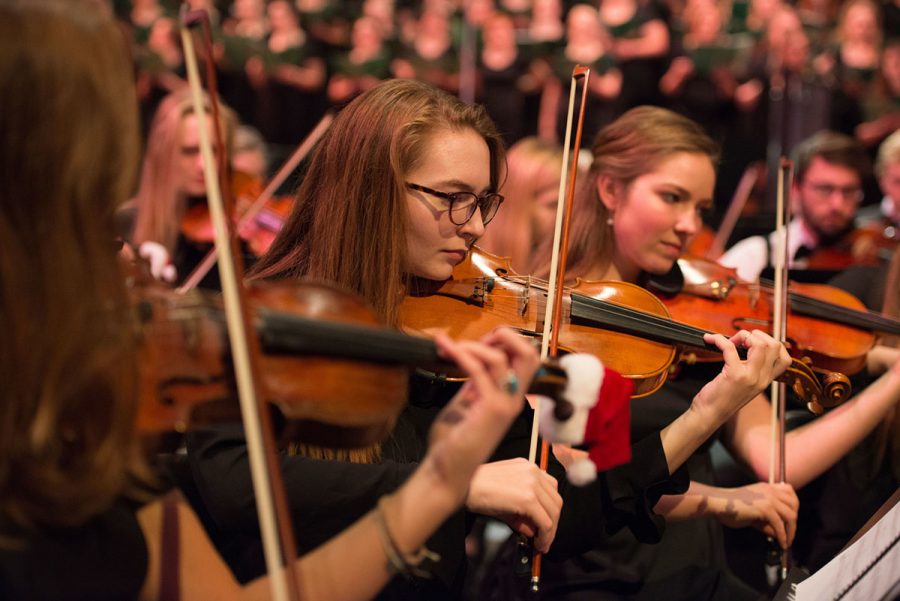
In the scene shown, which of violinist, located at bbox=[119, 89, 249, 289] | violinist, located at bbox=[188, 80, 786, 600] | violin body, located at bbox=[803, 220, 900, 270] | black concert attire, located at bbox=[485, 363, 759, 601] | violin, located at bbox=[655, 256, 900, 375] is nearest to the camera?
violinist, located at bbox=[188, 80, 786, 600]

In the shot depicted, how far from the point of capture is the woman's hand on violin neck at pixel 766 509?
1.74 meters

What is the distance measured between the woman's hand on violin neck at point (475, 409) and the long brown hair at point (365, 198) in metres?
0.45

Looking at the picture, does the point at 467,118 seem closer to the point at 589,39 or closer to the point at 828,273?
the point at 828,273

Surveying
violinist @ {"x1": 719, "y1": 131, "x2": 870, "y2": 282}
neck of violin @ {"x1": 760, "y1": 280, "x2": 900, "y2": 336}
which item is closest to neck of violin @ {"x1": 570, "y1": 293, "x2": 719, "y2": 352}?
neck of violin @ {"x1": 760, "y1": 280, "x2": 900, "y2": 336}

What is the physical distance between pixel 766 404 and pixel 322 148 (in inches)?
45.9

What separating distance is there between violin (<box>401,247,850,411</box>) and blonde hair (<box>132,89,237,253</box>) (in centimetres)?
164

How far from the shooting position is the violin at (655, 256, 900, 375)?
78.9 inches

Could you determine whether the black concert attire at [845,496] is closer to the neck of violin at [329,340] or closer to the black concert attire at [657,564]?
the black concert attire at [657,564]

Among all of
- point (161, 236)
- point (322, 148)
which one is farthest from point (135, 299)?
point (161, 236)

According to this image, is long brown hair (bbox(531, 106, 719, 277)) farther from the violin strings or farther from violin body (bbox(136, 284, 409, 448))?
violin body (bbox(136, 284, 409, 448))

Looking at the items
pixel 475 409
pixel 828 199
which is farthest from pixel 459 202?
pixel 828 199

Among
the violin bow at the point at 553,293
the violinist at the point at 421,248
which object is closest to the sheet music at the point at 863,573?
the violinist at the point at 421,248

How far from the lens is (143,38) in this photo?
6766 mm

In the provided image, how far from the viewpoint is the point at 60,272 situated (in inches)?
35.4
